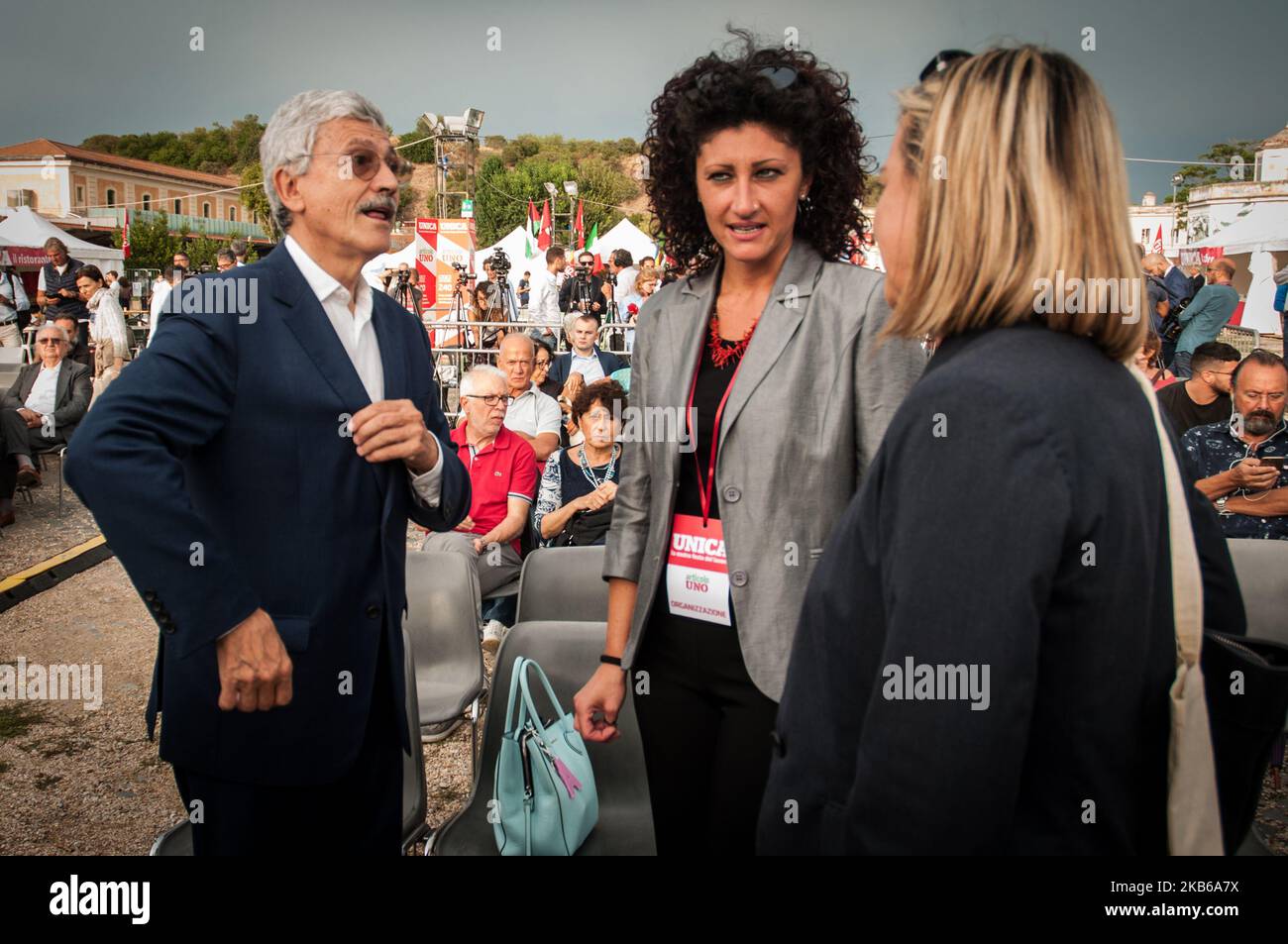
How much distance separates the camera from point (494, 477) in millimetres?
5379

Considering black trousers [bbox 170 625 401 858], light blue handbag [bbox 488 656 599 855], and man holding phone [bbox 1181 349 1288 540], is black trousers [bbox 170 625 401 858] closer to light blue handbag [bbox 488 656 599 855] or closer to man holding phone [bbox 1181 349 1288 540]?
light blue handbag [bbox 488 656 599 855]

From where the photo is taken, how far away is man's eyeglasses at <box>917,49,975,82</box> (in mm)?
1215

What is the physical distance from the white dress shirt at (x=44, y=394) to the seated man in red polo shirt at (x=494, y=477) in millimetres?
5706

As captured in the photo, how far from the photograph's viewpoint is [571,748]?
273 cm

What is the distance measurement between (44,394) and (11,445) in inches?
30.7

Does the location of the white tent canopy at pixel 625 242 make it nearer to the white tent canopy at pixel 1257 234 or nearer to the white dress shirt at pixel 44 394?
the white tent canopy at pixel 1257 234

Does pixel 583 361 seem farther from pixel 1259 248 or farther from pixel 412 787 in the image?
pixel 1259 248

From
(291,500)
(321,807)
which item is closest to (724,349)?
(291,500)

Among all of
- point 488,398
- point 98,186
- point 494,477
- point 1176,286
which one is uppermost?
point 98,186

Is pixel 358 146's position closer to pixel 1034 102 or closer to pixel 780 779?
pixel 1034 102

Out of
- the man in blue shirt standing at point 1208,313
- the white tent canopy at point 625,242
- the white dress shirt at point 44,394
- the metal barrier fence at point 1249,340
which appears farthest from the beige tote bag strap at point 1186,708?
the white tent canopy at point 625,242

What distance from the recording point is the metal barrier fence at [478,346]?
11.7m

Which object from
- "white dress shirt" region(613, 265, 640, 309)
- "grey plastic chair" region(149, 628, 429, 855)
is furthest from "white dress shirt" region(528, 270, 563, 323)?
"grey plastic chair" region(149, 628, 429, 855)

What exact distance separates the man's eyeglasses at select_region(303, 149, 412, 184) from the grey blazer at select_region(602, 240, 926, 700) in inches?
31.7
